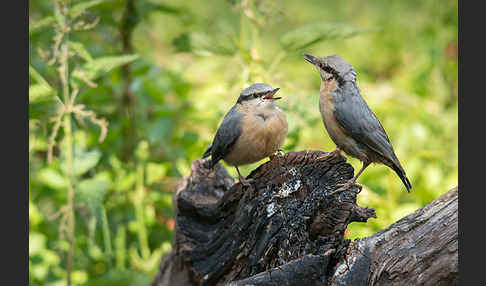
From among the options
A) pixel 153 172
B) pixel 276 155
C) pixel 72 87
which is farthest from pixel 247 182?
pixel 153 172

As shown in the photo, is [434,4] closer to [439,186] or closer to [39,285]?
[439,186]

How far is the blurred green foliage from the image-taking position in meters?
3.47

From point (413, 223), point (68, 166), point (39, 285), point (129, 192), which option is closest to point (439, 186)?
point (413, 223)

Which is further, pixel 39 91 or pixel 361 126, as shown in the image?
pixel 39 91

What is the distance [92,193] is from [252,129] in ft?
3.69

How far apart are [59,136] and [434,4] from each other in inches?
191

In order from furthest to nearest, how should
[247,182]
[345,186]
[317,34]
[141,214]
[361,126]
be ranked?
1. [141,214]
2. [317,34]
3. [247,182]
4. [361,126]
5. [345,186]

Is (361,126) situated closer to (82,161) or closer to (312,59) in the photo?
(312,59)

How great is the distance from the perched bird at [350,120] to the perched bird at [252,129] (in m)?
0.28

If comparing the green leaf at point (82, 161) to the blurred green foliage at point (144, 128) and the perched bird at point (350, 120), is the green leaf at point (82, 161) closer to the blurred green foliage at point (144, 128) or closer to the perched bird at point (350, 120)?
the blurred green foliage at point (144, 128)

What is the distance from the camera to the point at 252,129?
113 inches

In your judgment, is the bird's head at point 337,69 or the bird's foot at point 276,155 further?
the bird's foot at point 276,155

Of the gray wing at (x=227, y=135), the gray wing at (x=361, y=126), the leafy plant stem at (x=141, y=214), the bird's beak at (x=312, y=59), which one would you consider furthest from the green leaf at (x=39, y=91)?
the gray wing at (x=361, y=126)

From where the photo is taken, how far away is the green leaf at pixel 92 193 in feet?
10.4
